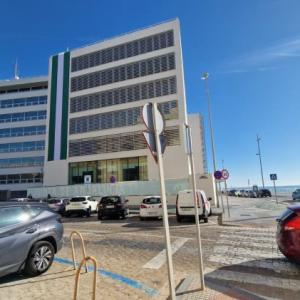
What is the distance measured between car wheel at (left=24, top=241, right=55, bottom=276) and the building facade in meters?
44.0

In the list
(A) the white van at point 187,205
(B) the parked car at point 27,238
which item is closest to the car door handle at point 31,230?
(B) the parked car at point 27,238

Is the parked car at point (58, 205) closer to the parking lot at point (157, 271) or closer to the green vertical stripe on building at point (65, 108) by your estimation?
the parking lot at point (157, 271)

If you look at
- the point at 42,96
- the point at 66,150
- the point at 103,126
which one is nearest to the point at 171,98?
the point at 103,126

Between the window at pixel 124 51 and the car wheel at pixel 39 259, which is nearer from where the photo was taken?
the car wheel at pixel 39 259

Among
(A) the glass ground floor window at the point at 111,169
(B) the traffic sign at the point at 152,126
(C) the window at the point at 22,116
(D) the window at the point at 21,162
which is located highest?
(C) the window at the point at 22,116

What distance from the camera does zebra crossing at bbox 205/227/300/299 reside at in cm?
522

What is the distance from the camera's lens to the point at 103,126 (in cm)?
3894

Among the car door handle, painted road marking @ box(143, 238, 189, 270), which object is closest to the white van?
painted road marking @ box(143, 238, 189, 270)

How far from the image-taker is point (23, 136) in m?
49.5

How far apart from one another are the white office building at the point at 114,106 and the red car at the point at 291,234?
2653cm

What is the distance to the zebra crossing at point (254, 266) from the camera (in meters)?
5.22

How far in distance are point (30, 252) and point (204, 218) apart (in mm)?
10937

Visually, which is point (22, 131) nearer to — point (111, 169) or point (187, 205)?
point (111, 169)

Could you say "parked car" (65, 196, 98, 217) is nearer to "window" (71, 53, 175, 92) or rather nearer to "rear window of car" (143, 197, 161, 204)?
"rear window of car" (143, 197, 161, 204)
